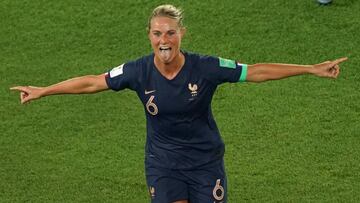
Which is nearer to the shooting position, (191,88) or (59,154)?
(191,88)

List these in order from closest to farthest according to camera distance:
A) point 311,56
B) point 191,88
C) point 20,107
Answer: point 191,88 → point 20,107 → point 311,56

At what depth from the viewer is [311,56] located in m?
13.4

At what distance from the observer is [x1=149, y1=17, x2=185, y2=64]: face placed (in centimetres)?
786

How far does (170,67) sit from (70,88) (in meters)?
0.86

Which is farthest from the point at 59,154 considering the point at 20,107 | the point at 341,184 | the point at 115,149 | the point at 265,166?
the point at 341,184

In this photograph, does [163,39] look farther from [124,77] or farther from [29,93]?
[29,93]

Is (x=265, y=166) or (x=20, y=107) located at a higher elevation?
(x=20, y=107)

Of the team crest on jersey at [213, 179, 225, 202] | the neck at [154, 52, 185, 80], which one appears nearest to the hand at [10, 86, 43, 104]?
the neck at [154, 52, 185, 80]

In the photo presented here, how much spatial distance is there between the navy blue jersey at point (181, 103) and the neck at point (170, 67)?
0.03m

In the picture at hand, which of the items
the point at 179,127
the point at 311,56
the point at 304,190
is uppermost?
the point at 311,56

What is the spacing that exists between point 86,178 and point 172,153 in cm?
274

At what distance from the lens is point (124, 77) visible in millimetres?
8188

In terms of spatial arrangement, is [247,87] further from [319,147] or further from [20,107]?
[20,107]

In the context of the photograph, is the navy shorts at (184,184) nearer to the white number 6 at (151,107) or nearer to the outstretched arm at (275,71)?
the white number 6 at (151,107)
